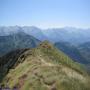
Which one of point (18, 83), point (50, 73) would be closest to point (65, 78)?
point (50, 73)

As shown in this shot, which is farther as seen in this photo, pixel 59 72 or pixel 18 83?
pixel 18 83

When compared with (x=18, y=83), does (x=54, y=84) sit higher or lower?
higher

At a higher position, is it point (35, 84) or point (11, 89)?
point (35, 84)

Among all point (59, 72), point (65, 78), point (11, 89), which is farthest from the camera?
point (11, 89)

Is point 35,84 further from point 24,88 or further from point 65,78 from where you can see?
point 65,78

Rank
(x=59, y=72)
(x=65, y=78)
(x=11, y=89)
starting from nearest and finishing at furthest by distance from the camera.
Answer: (x=65, y=78), (x=59, y=72), (x=11, y=89)

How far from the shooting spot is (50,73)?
84.2 metres

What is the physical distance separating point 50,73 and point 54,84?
1263 cm

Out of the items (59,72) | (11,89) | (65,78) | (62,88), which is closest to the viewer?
(62,88)

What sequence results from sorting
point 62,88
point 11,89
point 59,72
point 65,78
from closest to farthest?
point 62,88
point 65,78
point 59,72
point 11,89

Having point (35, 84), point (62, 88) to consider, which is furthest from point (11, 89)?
point (62, 88)

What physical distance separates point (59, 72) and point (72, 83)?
1458 cm

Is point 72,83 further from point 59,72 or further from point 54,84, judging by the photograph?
point 59,72

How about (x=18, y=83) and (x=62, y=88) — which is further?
(x=18, y=83)
